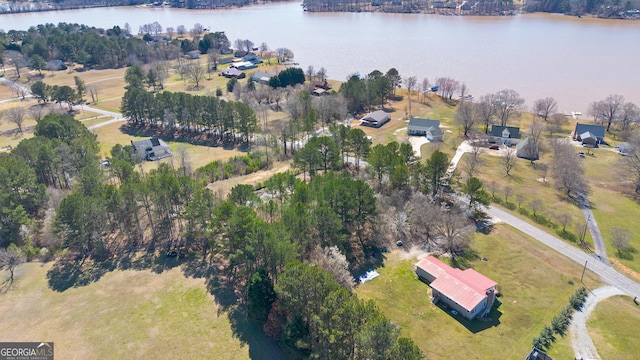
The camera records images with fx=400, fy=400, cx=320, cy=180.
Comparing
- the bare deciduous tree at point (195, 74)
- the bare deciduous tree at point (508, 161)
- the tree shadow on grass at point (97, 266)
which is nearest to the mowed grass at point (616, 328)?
the bare deciduous tree at point (508, 161)

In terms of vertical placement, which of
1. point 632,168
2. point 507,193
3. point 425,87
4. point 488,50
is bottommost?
point 507,193

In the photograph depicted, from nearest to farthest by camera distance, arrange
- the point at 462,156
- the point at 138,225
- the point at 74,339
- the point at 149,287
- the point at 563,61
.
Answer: the point at 74,339 → the point at 149,287 → the point at 138,225 → the point at 462,156 → the point at 563,61

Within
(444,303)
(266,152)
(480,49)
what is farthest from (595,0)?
(444,303)

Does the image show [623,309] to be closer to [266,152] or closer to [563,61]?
[266,152]

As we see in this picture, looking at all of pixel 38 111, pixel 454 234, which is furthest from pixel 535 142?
pixel 38 111

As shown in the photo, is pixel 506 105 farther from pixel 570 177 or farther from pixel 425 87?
pixel 570 177

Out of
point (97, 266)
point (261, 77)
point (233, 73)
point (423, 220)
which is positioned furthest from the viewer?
point (233, 73)
